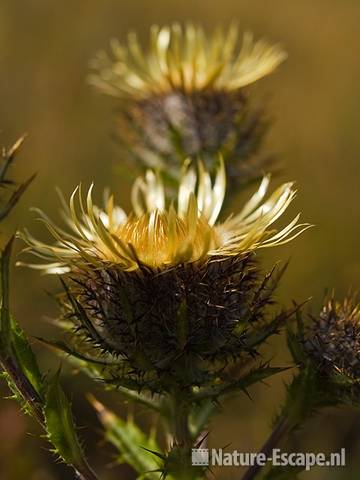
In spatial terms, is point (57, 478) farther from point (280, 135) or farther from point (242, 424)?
point (280, 135)

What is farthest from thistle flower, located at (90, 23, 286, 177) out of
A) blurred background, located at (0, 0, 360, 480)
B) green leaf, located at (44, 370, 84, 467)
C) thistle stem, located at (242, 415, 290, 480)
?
green leaf, located at (44, 370, 84, 467)

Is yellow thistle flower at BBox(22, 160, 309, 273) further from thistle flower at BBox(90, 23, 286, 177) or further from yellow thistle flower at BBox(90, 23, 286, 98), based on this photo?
yellow thistle flower at BBox(90, 23, 286, 98)

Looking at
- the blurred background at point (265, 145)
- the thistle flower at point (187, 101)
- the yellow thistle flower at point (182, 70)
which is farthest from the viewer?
the blurred background at point (265, 145)

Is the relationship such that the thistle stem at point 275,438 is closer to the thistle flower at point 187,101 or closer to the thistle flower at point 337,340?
the thistle flower at point 337,340

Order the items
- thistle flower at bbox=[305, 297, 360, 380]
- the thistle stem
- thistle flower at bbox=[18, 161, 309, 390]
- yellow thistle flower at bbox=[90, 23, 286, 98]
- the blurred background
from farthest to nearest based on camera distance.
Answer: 1. the blurred background
2. yellow thistle flower at bbox=[90, 23, 286, 98]
3. the thistle stem
4. thistle flower at bbox=[305, 297, 360, 380]
5. thistle flower at bbox=[18, 161, 309, 390]

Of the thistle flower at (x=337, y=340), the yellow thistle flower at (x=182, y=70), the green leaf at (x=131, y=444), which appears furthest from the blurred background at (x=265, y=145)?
the thistle flower at (x=337, y=340)

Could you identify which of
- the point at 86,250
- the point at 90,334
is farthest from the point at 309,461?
the point at 86,250

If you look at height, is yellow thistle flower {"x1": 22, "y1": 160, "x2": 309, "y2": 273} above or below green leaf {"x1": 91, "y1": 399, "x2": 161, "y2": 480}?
above
